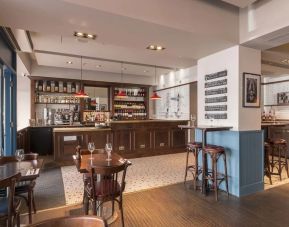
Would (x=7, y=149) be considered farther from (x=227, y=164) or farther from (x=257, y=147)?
(x=257, y=147)

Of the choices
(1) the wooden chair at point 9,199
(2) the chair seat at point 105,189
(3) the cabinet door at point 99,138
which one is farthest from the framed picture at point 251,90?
(3) the cabinet door at point 99,138

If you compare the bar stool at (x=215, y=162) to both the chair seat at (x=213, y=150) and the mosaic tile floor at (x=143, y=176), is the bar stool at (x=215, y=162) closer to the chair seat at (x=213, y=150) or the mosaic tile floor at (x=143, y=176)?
the chair seat at (x=213, y=150)

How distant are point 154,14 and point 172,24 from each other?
28 cm

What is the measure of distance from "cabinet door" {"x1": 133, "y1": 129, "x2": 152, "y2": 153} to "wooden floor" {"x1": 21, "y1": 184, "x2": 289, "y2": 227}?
9.24 ft

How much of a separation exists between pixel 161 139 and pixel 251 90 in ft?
12.2

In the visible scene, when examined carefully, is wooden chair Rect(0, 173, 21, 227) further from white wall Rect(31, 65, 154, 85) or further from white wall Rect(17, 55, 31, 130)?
white wall Rect(17, 55, 31, 130)

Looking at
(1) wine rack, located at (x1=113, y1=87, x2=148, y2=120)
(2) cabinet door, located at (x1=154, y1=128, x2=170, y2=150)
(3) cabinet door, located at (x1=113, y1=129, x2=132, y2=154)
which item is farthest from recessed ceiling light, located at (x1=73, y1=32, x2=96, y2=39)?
(1) wine rack, located at (x1=113, y1=87, x2=148, y2=120)

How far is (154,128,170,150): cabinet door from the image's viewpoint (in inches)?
266

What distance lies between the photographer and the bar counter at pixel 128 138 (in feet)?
17.8

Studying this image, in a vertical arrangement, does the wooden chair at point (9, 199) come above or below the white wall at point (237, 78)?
below

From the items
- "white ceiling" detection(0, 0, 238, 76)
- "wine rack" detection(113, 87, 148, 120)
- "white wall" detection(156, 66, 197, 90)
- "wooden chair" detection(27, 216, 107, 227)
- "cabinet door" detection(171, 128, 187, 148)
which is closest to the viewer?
"wooden chair" detection(27, 216, 107, 227)

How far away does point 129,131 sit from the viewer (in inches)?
249

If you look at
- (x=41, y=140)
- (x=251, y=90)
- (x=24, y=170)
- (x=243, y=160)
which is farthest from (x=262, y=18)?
(x=41, y=140)

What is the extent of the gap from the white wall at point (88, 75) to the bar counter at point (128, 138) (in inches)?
107
